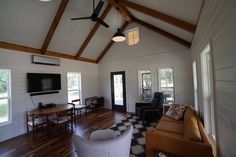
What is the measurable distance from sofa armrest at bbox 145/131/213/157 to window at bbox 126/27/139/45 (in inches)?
179

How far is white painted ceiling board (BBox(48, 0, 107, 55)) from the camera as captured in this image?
3879mm

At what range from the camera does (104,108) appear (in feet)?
22.3

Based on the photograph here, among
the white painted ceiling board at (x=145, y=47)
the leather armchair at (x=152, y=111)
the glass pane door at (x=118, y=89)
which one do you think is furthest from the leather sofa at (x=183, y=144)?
the glass pane door at (x=118, y=89)

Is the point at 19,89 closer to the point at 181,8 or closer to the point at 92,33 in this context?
the point at 92,33

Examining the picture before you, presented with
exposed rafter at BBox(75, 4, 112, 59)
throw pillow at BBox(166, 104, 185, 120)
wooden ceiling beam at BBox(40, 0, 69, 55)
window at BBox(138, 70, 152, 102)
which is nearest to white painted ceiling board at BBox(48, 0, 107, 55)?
exposed rafter at BBox(75, 4, 112, 59)

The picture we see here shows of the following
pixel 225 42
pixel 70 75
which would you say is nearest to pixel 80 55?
pixel 70 75

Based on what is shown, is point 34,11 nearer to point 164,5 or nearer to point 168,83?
point 164,5

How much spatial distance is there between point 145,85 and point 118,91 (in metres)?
1.50

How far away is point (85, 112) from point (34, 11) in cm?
431

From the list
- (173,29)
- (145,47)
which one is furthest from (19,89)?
(173,29)

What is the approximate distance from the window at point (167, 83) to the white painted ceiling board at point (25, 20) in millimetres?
4277

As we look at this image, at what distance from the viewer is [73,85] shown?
5746 millimetres

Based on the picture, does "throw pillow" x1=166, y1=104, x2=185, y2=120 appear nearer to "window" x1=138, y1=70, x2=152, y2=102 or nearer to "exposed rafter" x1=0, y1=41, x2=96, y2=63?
"window" x1=138, y1=70, x2=152, y2=102

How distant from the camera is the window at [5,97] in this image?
139 inches
